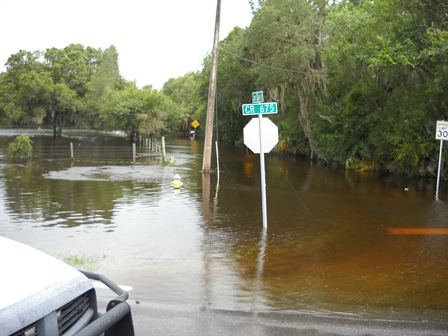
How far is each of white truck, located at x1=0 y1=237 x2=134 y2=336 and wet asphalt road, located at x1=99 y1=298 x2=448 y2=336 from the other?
1.79 meters

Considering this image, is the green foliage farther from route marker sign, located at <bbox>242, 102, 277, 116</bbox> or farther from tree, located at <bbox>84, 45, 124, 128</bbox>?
tree, located at <bbox>84, 45, 124, 128</bbox>

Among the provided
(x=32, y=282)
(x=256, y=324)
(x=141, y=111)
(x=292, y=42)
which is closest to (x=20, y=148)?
(x=141, y=111)

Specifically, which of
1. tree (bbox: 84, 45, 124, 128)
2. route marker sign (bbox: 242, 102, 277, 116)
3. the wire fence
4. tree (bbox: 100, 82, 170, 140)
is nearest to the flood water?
route marker sign (bbox: 242, 102, 277, 116)

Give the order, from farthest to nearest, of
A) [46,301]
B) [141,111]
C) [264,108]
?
[141,111], [264,108], [46,301]

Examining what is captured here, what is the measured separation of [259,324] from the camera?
5.00 m

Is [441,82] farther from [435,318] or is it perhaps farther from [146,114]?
[146,114]

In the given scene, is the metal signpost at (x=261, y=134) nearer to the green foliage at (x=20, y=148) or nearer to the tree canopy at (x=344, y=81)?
the tree canopy at (x=344, y=81)

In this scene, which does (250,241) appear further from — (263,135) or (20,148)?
(20,148)

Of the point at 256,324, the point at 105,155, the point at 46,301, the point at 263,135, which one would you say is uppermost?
the point at 263,135

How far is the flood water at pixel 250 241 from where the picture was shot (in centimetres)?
620

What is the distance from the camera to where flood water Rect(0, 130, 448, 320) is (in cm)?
620

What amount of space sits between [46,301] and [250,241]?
7.08 meters

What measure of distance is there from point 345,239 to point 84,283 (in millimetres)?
7688

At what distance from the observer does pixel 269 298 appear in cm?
606
